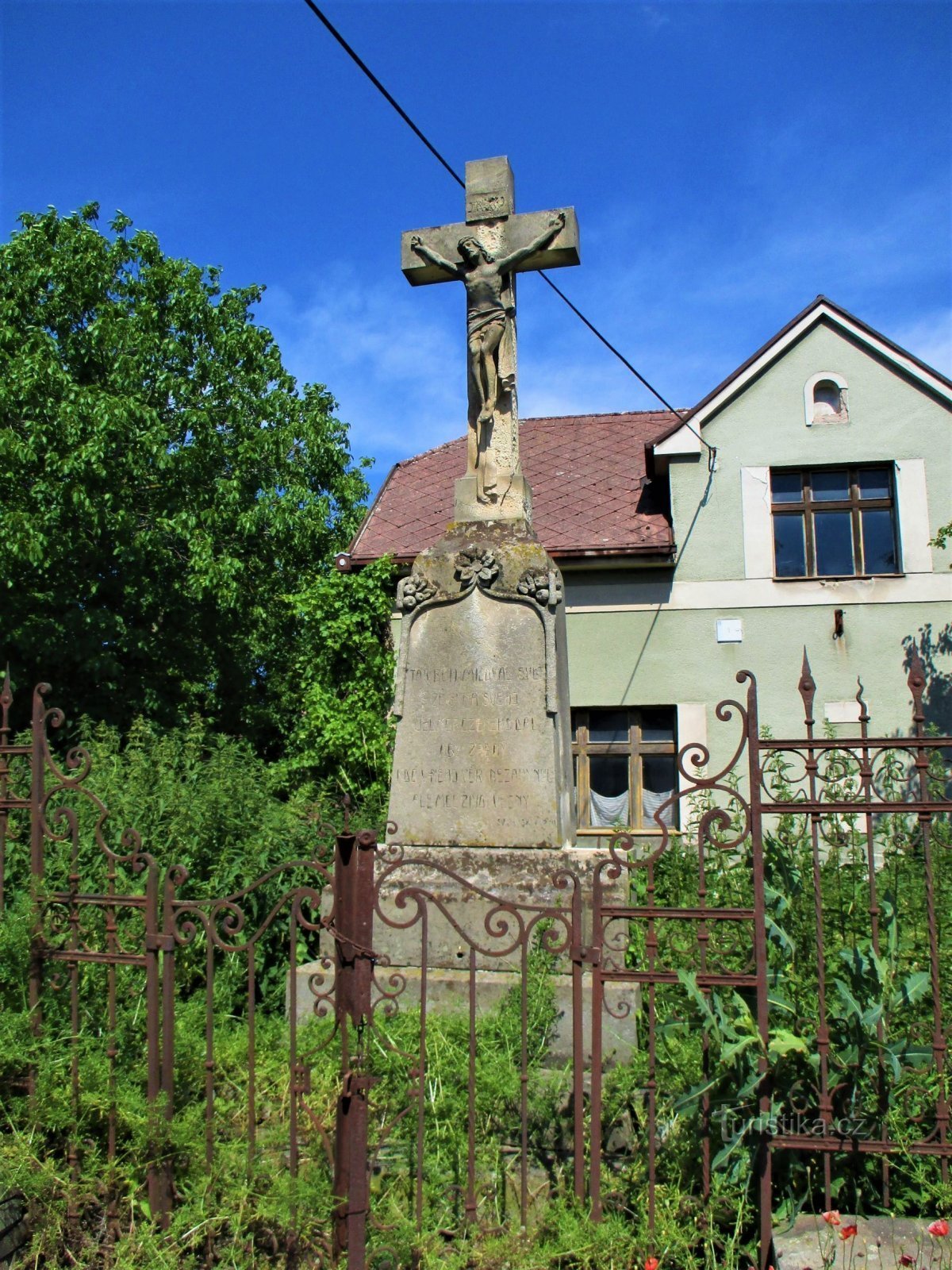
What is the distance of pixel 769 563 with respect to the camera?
11.9 meters

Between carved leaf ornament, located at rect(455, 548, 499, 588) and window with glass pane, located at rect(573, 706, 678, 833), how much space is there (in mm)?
6555

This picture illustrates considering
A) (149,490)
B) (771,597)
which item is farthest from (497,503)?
(149,490)

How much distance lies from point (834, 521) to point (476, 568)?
7652mm

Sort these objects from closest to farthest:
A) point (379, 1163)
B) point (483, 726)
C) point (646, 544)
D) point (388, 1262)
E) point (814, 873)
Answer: point (388, 1262) → point (814, 873) → point (379, 1163) → point (483, 726) → point (646, 544)

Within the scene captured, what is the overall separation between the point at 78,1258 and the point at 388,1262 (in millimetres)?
1101

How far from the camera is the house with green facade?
1155cm

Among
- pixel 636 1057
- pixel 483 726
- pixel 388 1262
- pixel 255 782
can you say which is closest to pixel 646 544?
pixel 255 782

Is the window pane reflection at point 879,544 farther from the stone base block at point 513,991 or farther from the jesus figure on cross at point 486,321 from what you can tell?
the stone base block at point 513,991

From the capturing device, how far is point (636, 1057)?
405 cm

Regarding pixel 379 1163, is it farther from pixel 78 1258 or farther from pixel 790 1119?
pixel 790 1119

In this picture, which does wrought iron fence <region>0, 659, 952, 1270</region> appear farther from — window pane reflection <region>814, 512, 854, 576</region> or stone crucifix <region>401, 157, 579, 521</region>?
window pane reflection <region>814, 512, 854, 576</region>

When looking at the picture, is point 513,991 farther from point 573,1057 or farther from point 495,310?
point 495,310

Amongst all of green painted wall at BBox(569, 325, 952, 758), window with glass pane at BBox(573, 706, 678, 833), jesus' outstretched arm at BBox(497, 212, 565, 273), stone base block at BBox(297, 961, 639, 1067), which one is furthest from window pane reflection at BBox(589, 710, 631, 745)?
stone base block at BBox(297, 961, 639, 1067)

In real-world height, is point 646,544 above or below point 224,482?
below
